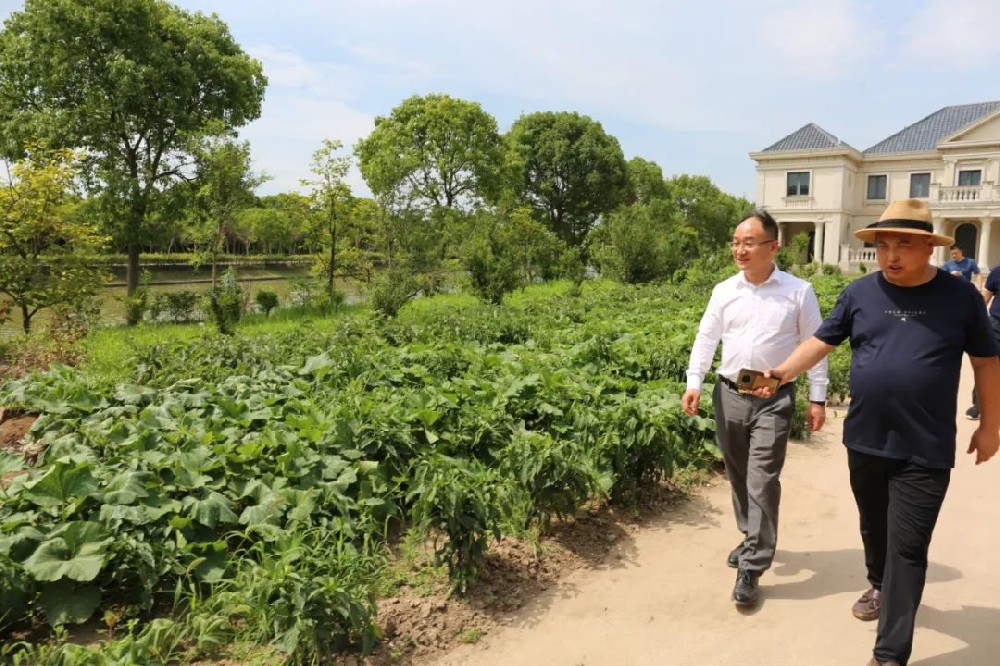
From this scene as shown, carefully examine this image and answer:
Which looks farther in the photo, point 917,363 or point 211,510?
point 211,510

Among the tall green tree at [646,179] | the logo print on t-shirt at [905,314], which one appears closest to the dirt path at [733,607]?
the logo print on t-shirt at [905,314]

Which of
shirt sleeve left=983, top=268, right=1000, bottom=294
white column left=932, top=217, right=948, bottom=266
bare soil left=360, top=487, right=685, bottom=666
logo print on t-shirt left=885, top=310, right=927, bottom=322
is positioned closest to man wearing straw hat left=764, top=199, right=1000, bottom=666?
logo print on t-shirt left=885, top=310, right=927, bottom=322

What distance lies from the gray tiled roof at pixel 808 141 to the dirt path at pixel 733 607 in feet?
122

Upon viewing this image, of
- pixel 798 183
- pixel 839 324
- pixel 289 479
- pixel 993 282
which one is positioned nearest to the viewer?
pixel 839 324

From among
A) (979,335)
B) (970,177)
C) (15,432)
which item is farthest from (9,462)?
(970,177)

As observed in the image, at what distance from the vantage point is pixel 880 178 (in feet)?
126

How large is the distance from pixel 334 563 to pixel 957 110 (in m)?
46.4

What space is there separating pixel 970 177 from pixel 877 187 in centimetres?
447

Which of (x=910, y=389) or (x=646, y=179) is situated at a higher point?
(x=646, y=179)

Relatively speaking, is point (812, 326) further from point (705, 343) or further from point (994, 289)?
point (994, 289)

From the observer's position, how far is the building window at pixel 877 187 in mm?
38219

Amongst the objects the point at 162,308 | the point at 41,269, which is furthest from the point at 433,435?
the point at 162,308

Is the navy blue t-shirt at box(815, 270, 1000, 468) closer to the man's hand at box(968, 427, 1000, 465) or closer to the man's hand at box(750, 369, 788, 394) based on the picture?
the man's hand at box(968, 427, 1000, 465)

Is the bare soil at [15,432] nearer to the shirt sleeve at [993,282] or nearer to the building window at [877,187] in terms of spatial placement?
the shirt sleeve at [993,282]
